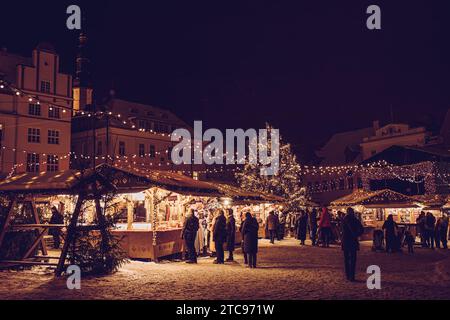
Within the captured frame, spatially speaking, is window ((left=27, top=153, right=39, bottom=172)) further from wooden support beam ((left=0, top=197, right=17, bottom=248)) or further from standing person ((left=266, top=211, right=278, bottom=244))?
wooden support beam ((left=0, top=197, right=17, bottom=248))

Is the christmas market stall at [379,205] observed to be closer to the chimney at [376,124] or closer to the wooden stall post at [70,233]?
the wooden stall post at [70,233]

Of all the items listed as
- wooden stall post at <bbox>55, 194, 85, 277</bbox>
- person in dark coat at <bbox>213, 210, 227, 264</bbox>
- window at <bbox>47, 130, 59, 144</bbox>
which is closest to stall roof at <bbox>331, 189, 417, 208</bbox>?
person in dark coat at <bbox>213, 210, 227, 264</bbox>

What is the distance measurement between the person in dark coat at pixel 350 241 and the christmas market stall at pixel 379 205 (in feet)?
43.9

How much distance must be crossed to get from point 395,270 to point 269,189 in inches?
1052

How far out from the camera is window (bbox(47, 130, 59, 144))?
40.7 metres

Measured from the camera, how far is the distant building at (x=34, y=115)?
3778 cm

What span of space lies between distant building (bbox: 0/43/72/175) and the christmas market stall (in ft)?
74.5

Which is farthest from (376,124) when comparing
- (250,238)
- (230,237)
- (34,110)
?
(250,238)

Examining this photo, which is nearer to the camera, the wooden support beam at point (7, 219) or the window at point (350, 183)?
the wooden support beam at point (7, 219)

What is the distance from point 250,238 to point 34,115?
30.5 metres

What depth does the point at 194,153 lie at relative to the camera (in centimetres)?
5166

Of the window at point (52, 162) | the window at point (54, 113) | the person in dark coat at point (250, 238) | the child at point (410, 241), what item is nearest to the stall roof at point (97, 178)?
the person in dark coat at point (250, 238)
